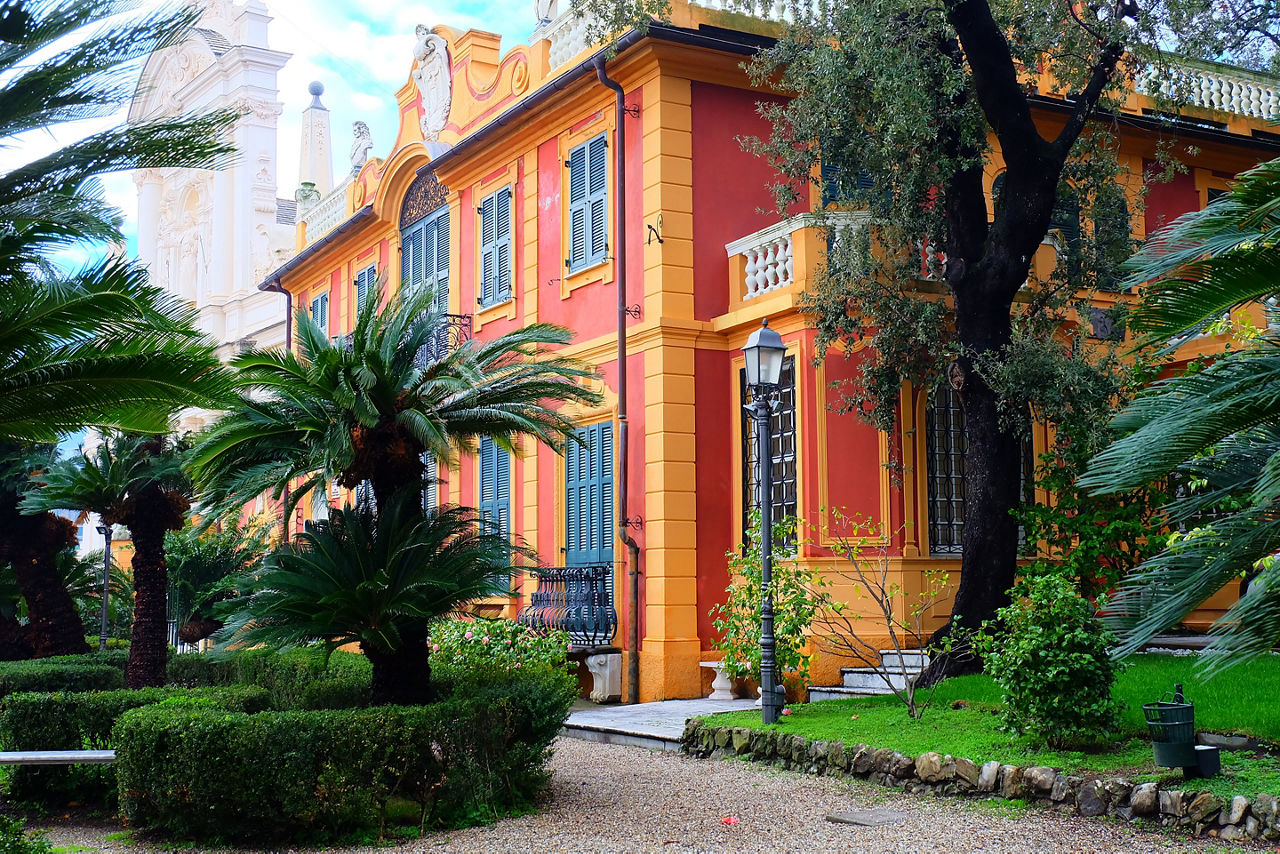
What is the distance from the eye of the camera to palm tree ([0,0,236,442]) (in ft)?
24.8

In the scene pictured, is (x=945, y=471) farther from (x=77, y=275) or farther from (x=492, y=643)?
(x=77, y=275)

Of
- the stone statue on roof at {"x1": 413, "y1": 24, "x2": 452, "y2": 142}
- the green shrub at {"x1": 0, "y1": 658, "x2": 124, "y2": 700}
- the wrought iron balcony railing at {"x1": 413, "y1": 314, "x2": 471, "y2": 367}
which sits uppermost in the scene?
the stone statue on roof at {"x1": 413, "y1": 24, "x2": 452, "y2": 142}

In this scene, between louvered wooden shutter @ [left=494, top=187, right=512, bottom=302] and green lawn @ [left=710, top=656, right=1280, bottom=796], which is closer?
green lawn @ [left=710, top=656, right=1280, bottom=796]

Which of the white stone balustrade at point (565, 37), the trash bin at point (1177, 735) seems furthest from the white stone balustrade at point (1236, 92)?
Result: the trash bin at point (1177, 735)

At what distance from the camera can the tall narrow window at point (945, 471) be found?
1433 cm

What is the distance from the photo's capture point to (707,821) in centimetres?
842

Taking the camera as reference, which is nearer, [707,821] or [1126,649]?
[1126,649]

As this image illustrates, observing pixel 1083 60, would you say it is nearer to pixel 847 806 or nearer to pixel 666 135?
pixel 666 135

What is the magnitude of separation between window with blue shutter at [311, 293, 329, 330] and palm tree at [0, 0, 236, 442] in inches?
632

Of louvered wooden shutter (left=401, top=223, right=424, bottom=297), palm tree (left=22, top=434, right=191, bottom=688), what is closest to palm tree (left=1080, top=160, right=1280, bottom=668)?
palm tree (left=22, top=434, right=191, bottom=688)

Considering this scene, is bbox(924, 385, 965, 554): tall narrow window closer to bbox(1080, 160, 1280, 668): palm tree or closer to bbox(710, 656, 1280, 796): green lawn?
bbox(710, 656, 1280, 796): green lawn

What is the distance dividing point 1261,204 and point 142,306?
6.03 metres

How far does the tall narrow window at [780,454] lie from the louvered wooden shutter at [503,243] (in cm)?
464

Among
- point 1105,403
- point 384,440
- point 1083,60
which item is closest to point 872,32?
point 1083,60
